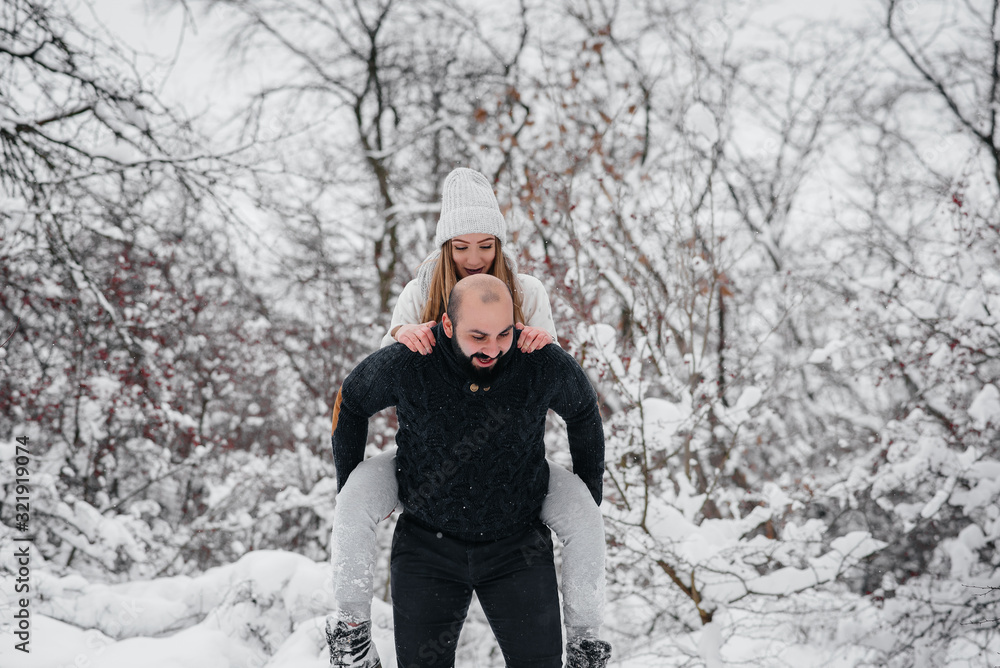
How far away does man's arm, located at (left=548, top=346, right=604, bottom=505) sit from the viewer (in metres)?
1.76

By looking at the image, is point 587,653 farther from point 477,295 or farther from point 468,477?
point 477,295

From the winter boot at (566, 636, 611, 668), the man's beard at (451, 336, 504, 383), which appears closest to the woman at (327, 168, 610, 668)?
the winter boot at (566, 636, 611, 668)

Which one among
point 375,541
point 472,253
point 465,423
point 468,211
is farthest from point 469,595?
point 468,211

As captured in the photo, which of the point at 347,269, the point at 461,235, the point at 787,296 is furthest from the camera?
the point at 347,269

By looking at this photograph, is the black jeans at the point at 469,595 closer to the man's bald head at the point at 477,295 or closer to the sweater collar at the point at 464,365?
the sweater collar at the point at 464,365

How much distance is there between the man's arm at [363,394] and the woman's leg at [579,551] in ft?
2.07

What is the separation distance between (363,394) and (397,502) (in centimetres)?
41

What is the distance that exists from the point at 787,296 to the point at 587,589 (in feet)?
9.26

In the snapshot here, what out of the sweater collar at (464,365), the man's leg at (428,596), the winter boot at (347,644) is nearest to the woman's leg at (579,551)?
the man's leg at (428,596)

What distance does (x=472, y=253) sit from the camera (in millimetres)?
2014

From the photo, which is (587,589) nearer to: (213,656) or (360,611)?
(360,611)

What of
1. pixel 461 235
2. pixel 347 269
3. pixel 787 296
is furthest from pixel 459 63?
pixel 461 235

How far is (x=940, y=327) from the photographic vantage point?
466cm

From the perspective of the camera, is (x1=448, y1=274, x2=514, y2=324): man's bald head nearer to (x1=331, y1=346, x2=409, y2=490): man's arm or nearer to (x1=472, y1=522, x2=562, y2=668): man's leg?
(x1=331, y1=346, x2=409, y2=490): man's arm
